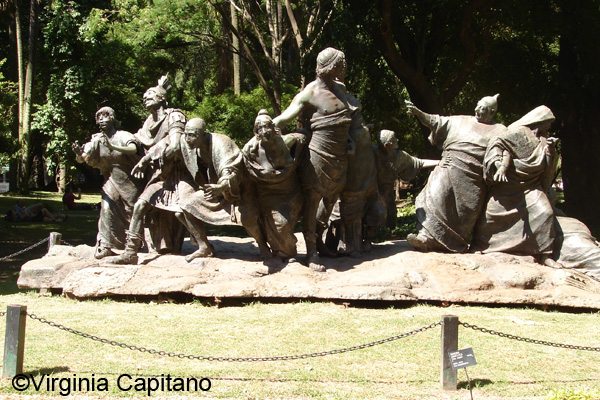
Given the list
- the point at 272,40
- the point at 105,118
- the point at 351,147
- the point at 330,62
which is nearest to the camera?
the point at 330,62

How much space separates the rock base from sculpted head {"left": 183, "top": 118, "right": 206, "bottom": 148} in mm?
1595

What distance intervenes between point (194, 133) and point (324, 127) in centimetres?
163

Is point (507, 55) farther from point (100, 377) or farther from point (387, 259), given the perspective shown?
point (100, 377)

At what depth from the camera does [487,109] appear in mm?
9062

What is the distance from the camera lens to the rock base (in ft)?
26.0

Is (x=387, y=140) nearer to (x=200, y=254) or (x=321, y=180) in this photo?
(x=321, y=180)

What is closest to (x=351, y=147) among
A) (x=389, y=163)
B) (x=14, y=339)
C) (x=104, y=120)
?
(x=389, y=163)

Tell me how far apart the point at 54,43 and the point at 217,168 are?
59.2ft

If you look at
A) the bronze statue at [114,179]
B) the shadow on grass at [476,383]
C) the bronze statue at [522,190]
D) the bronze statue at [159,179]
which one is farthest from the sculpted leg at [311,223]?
the shadow on grass at [476,383]

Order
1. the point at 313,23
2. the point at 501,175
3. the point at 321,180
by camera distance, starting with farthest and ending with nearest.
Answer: the point at 313,23 < the point at 321,180 < the point at 501,175

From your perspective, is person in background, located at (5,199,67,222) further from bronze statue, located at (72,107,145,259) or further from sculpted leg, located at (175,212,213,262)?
A: sculpted leg, located at (175,212,213,262)

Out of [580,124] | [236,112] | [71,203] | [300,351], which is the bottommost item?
[300,351]

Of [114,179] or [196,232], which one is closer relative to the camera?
[196,232]

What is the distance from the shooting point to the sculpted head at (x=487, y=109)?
9023 mm
